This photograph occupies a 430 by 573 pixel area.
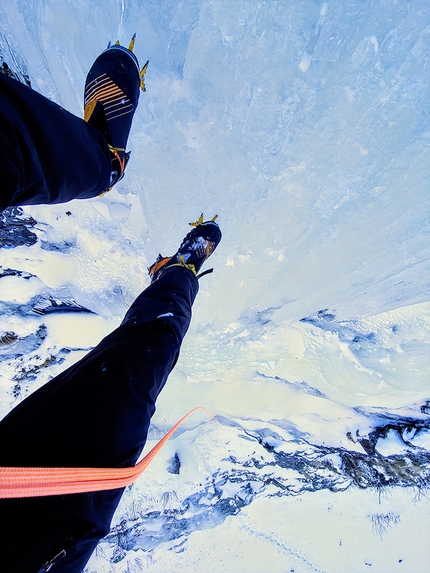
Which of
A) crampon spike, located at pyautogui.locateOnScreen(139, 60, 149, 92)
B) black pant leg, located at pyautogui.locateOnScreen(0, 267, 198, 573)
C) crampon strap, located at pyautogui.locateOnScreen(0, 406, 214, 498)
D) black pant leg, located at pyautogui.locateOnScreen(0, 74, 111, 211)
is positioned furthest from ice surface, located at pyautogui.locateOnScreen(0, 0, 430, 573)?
crampon strap, located at pyautogui.locateOnScreen(0, 406, 214, 498)

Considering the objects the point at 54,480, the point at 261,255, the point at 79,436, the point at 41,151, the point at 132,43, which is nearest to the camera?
the point at 54,480

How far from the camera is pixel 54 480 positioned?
508 millimetres

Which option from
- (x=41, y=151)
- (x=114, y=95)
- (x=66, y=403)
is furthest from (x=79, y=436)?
(x=114, y=95)

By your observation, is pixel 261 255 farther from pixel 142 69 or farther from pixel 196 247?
pixel 142 69

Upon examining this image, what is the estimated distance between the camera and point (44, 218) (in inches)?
62.9

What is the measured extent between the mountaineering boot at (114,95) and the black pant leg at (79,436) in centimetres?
65

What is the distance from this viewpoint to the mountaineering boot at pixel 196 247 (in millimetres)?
1349

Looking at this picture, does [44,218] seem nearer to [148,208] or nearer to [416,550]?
[148,208]

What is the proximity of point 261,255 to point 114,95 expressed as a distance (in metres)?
0.84

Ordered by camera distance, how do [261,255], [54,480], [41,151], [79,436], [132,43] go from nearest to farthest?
[54,480], [79,436], [41,151], [132,43], [261,255]

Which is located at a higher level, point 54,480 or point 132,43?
point 132,43

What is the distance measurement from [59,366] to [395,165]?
2372mm

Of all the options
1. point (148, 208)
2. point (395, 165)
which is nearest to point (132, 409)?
point (148, 208)

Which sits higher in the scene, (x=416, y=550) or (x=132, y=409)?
(x=132, y=409)
